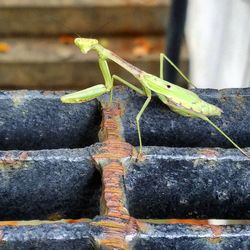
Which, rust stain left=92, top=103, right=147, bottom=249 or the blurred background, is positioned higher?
the blurred background

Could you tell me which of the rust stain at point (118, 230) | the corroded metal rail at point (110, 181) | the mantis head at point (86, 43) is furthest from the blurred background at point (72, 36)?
the rust stain at point (118, 230)

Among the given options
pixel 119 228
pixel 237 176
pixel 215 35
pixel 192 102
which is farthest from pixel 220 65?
pixel 119 228

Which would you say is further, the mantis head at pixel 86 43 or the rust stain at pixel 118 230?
the mantis head at pixel 86 43

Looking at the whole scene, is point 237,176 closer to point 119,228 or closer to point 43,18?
point 119,228

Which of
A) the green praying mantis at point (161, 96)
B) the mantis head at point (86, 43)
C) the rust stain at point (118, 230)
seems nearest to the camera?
the rust stain at point (118, 230)

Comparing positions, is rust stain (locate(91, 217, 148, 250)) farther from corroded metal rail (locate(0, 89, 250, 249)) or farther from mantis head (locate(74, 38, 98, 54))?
mantis head (locate(74, 38, 98, 54))

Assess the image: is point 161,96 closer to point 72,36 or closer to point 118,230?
point 118,230

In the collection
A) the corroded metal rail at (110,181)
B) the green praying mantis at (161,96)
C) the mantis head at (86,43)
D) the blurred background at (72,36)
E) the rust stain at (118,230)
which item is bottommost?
the rust stain at (118,230)

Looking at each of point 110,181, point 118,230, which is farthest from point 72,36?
point 118,230

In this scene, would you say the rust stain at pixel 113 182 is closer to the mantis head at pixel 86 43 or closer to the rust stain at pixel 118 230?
the rust stain at pixel 118 230

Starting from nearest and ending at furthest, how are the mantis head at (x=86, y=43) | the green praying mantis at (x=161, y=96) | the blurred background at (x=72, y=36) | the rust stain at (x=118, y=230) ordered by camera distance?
1. the rust stain at (x=118, y=230)
2. the green praying mantis at (x=161, y=96)
3. the mantis head at (x=86, y=43)
4. the blurred background at (x=72, y=36)

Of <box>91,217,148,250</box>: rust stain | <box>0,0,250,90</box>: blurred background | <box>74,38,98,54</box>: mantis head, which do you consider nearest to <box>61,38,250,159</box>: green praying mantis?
<box>74,38,98,54</box>: mantis head
